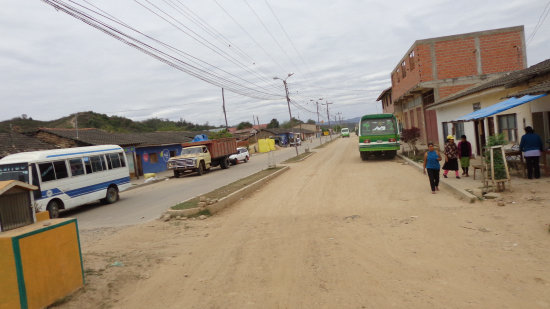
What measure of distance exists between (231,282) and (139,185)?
66.5ft

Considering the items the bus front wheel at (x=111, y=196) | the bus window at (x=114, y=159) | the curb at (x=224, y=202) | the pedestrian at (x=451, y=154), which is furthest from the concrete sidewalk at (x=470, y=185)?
the bus window at (x=114, y=159)

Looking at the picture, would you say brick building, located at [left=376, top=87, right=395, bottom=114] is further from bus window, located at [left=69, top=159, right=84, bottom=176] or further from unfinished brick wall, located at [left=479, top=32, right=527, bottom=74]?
bus window, located at [left=69, top=159, right=84, bottom=176]

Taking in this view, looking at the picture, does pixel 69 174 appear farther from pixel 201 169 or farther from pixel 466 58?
pixel 466 58

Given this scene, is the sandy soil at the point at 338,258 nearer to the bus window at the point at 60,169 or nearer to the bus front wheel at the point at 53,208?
the bus front wheel at the point at 53,208

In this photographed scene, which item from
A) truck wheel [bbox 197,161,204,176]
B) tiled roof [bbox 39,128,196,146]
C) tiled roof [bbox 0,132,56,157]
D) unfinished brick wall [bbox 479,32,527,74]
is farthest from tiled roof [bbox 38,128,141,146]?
unfinished brick wall [bbox 479,32,527,74]

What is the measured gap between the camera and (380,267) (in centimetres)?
530

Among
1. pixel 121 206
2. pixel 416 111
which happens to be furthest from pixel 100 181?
pixel 416 111

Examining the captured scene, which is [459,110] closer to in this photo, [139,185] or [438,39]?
[438,39]

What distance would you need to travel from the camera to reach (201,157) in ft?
87.5

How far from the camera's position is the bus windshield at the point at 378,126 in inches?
907

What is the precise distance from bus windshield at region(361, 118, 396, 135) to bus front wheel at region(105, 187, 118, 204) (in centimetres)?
1438

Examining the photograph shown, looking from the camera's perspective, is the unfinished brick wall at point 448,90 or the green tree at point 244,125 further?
the green tree at point 244,125

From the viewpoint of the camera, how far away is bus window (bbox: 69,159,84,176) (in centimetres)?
1388

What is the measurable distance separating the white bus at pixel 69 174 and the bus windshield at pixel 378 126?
1393 centimetres
